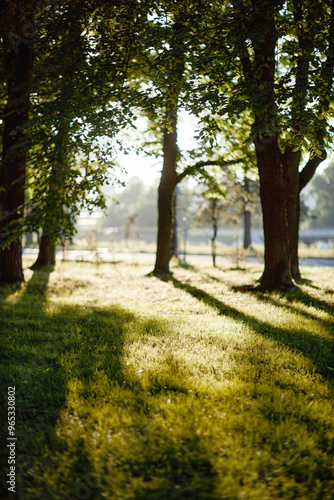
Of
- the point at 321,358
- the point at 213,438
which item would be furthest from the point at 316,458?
the point at 321,358

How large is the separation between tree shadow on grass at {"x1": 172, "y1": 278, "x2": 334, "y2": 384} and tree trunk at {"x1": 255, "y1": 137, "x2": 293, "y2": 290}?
2.40 m

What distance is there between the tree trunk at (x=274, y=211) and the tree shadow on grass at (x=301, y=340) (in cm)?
240

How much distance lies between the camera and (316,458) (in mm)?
2654

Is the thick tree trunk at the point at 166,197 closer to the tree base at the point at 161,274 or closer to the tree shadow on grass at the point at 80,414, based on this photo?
the tree base at the point at 161,274

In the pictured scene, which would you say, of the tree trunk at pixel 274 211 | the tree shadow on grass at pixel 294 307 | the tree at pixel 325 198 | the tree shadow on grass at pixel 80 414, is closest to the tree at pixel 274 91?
the tree trunk at pixel 274 211

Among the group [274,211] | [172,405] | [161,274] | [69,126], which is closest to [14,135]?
[69,126]

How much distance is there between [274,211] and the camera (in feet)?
28.9

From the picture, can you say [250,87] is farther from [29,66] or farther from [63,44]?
[29,66]

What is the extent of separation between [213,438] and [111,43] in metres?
7.63

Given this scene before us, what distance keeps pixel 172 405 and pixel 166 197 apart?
11130 mm

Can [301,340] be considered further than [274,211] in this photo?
No

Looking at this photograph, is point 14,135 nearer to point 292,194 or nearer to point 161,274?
point 161,274

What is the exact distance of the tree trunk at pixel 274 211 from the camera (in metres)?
8.73

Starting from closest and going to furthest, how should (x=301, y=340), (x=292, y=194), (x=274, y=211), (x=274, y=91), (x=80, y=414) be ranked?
(x=80, y=414) < (x=301, y=340) < (x=274, y=91) < (x=274, y=211) < (x=292, y=194)
